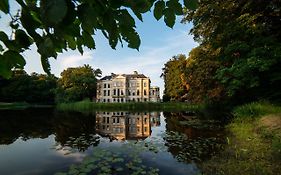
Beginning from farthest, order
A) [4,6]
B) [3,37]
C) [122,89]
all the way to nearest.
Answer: [122,89]
[3,37]
[4,6]

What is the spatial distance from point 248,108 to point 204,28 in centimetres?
663

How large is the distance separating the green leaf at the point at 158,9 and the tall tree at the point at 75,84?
73469mm

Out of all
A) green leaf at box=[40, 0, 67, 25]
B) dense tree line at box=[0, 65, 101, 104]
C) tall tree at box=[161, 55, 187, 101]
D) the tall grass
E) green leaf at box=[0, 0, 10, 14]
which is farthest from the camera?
dense tree line at box=[0, 65, 101, 104]

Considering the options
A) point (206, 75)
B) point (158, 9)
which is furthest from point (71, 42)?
point (206, 75)

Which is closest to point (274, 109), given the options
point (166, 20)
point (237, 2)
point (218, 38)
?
point (218, 38)

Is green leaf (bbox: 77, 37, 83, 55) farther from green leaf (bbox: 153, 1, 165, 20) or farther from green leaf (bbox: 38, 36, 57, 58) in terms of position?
green leaf (bbox: 153, 1, 165, 20)

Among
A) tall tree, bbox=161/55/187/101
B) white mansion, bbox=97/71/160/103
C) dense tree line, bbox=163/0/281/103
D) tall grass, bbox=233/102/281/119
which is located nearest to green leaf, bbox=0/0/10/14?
dense tree line, bbox=163/0/281/103

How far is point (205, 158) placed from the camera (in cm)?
995

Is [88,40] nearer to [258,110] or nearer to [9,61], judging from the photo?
[9,61]

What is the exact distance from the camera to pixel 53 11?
1.05m

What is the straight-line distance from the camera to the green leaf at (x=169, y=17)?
1.71m

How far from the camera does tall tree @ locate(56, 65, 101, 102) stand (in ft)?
243

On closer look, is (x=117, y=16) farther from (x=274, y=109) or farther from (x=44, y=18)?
(x=274, y=109)

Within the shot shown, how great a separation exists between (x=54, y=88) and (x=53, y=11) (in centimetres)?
8542
